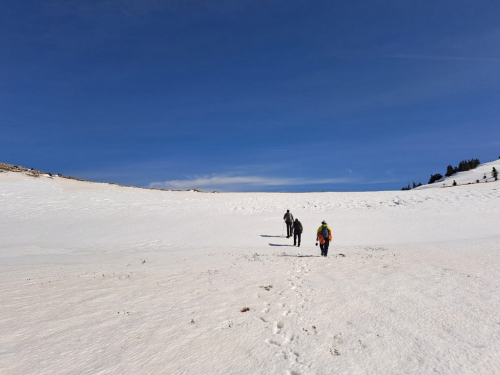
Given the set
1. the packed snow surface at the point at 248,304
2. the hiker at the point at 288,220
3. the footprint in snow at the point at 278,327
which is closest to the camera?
the packed snow surface at the point at 248,304

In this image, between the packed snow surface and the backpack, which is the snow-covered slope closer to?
the packed snow surface

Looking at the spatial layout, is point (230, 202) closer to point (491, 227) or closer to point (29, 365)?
point (491, 227)

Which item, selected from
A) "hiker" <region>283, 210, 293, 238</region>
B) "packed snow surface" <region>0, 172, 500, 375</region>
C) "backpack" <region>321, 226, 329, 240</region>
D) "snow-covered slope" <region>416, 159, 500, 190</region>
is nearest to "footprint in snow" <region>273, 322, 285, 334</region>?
"packed snow surface" <region>0, 172, 500, 375</region>

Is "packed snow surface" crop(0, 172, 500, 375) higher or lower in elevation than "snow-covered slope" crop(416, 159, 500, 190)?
lower

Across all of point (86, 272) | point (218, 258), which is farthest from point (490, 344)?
point (86, 272)

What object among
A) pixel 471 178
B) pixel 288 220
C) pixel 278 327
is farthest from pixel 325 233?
pixel 471 178

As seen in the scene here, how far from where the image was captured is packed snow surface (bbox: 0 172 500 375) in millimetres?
6031

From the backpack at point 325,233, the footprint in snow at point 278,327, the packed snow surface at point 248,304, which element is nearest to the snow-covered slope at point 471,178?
the packed snow surface at point 248,304

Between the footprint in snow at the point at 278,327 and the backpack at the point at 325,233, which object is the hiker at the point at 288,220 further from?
the footprint in snow at the point at 278,327

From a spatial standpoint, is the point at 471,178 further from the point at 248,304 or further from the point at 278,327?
the point at 278,327

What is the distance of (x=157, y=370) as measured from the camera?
18.9 ft

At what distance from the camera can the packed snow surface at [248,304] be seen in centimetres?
603

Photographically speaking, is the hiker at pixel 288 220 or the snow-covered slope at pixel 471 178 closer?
the hiker at pixel 288 220

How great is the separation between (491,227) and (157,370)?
2886cm
